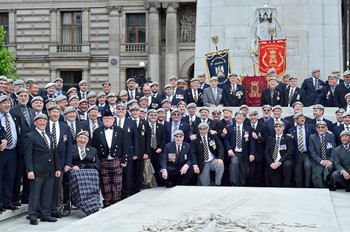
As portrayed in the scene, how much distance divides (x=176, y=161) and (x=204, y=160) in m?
0.62

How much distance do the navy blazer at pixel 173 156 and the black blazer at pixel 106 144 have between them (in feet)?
5.10

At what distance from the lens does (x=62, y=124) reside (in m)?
13.6

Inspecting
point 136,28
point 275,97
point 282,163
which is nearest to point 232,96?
point 275,97

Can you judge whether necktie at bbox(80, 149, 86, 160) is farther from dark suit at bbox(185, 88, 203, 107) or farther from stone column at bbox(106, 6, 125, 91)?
stone column at bbox(106, 6, 125, 91)

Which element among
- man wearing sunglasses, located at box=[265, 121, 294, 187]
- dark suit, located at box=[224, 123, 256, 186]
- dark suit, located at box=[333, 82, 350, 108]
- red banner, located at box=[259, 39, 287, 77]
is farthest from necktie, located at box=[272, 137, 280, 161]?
red banner, located at box=[259, 39, 287, 77]

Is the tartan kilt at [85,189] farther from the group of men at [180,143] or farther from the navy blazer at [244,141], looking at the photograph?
the navy blazer at [244,141]

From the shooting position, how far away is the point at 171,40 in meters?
54.3

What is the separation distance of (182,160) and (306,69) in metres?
7.76

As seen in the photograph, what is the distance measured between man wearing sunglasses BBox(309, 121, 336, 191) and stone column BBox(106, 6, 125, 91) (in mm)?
40147

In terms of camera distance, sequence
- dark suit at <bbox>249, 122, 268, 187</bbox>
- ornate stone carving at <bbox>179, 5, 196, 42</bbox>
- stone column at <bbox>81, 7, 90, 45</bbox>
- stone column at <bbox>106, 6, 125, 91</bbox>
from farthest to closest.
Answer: stone column at <bbox>81, 7, 90, 45</bbox>
stone column at <bbox>106, 6, 125, 91</bbox>
ornate stone carving at <bbox>179, 5, 196, 42</bbox>
dark suit at <bbox>249, 122, 268, 187</bbox>

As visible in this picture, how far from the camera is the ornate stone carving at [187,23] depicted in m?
55.1

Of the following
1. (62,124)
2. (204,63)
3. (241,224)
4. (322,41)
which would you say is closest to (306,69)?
(322,41)

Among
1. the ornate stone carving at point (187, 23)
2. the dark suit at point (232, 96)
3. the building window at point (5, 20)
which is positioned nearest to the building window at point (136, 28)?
the ornate stone carving at point (187, 23)

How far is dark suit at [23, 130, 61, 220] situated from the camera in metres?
12.8
